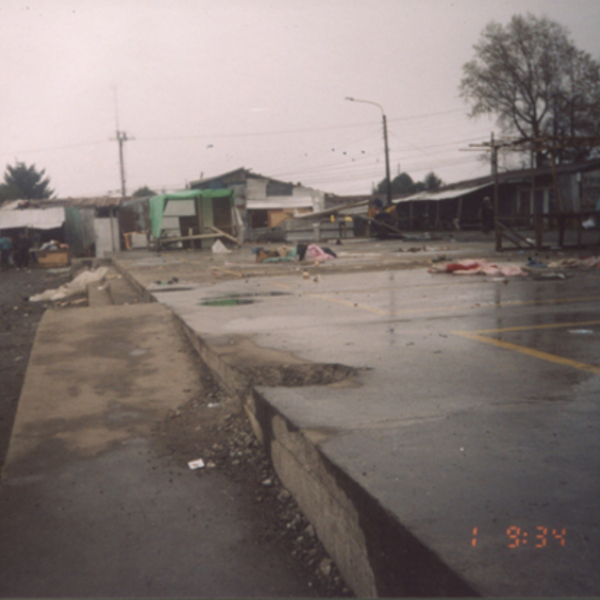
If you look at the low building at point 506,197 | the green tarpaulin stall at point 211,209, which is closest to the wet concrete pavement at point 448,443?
the green tarpaulin stall at point 211,209

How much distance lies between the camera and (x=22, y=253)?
27.8 m

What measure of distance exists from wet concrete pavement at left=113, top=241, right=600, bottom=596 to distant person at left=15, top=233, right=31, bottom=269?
25592mm

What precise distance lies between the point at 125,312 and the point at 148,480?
3875mm

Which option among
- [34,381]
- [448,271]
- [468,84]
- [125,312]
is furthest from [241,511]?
[468,84]

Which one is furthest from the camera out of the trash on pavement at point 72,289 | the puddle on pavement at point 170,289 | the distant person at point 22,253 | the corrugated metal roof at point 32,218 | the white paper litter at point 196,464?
the corrugated metal roof at point 32,218

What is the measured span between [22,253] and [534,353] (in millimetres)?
27986

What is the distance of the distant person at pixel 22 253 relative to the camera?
27.7 metres

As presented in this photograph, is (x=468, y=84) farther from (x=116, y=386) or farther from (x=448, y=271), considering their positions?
(x=116, y=386)

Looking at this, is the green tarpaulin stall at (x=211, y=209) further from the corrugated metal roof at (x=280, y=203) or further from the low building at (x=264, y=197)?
the corrugated metal roof at (x=280, y=203)

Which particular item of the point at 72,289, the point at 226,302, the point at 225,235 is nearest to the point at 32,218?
the point at 225,235

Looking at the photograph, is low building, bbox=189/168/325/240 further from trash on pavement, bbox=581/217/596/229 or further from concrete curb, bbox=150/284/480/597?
concrete curb, bbox=150/284/480/597

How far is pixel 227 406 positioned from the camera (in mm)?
3520
